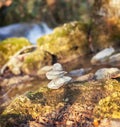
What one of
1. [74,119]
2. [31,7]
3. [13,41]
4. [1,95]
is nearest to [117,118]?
[74,119]

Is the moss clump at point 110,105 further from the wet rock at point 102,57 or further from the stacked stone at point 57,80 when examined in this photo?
the wet rock at point 102,57

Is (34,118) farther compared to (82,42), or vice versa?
(82,42)

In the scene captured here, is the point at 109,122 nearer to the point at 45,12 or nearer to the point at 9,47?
the point at 9,47

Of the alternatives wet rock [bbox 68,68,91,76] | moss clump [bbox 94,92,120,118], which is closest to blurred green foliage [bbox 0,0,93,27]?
wet rock [bbox 68,68,91,76]

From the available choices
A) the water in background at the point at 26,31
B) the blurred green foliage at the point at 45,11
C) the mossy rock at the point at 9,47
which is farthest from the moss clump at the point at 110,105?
the blurred green foliage at the point at 45,11

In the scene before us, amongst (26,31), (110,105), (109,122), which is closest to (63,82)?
(110,105)

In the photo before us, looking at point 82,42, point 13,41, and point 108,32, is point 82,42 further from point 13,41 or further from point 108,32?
point 13,41
